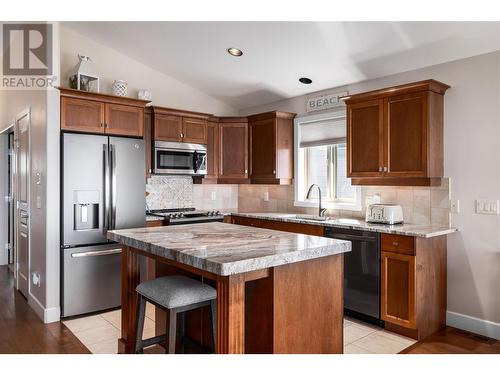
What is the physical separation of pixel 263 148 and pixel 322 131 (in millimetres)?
820

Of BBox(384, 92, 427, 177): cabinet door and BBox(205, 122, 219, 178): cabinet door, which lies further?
BBox(205, 122, 219, 178): cabinet door

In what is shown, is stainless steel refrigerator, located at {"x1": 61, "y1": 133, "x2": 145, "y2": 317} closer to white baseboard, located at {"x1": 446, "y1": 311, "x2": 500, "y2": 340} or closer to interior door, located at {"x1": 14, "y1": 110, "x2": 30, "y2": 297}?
interior door, located at {"x1": 14, "y1": 110, "x2": 30, "y2": 297}

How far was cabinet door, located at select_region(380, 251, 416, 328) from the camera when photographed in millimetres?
3256

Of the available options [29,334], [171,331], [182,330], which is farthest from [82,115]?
[171,331]

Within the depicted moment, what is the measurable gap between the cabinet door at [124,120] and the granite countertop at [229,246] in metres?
1.63

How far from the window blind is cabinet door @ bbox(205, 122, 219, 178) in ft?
3.76

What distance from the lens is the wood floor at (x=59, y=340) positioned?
9.97 feet

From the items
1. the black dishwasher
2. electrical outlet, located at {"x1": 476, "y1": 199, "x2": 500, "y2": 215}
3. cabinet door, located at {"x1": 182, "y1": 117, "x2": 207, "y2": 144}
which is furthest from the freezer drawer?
electrical outlet, located at {"x1": 476, "y1": 199, "x2": 500, "y2": 215}

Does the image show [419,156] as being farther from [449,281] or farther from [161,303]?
[161,303]

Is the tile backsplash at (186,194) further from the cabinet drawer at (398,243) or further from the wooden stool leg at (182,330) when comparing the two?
the cabinet drawer at (398,243)

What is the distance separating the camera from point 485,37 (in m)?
3.18

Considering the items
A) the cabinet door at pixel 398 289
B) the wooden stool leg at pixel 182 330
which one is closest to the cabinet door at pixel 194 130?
the wooden stool leg at pixel 182 330

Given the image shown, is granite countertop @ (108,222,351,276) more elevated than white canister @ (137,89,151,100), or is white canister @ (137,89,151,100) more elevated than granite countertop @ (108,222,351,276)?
white canister @ (137,89,151,100)

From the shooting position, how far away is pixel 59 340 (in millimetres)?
3225
